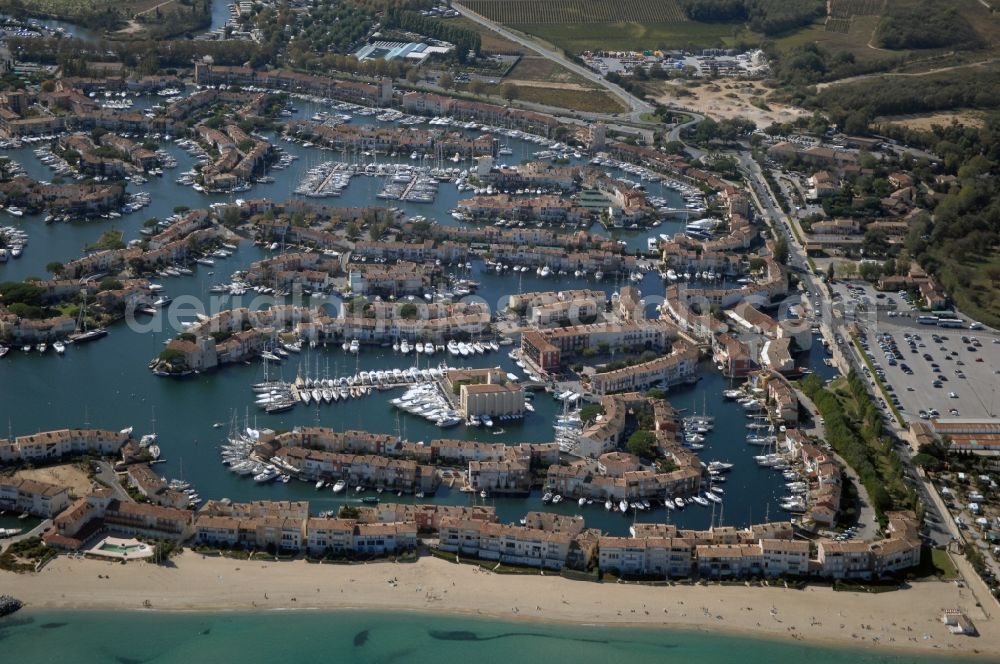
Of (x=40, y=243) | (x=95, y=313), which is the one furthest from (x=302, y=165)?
(x=95, y=313)

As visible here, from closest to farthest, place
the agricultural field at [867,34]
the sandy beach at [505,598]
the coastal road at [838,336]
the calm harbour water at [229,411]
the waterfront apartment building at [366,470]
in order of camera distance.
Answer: the sandy beach at [505,598], the coastal road at [838,336], the calm harbour water at [229,411], the waterfront apartment building at [366,470], the agricultural field at [867,34]

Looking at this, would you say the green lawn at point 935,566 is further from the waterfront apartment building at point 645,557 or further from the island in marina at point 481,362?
the waterfront apartment building at point 645,557

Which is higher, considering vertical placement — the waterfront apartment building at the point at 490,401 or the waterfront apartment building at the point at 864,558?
the waterfront apartment building at the point at 864,558

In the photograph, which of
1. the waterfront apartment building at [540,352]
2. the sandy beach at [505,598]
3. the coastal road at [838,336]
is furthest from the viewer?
the waterfront apartment building at [540,352]

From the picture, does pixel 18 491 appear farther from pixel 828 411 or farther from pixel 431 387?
pixel 828 411

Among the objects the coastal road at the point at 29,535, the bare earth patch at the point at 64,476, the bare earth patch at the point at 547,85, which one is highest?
the coastal road at the point at 29,535

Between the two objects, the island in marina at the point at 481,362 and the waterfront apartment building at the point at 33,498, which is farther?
the waterfront apartment building at the point at 33,498

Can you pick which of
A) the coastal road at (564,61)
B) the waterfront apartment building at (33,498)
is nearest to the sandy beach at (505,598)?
the waterfront apartment building at (33,498)

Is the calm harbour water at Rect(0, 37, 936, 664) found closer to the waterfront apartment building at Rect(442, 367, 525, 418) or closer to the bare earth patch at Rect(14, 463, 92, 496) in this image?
the waterfront apartment building at Rect(442, 367, 525, 418)
